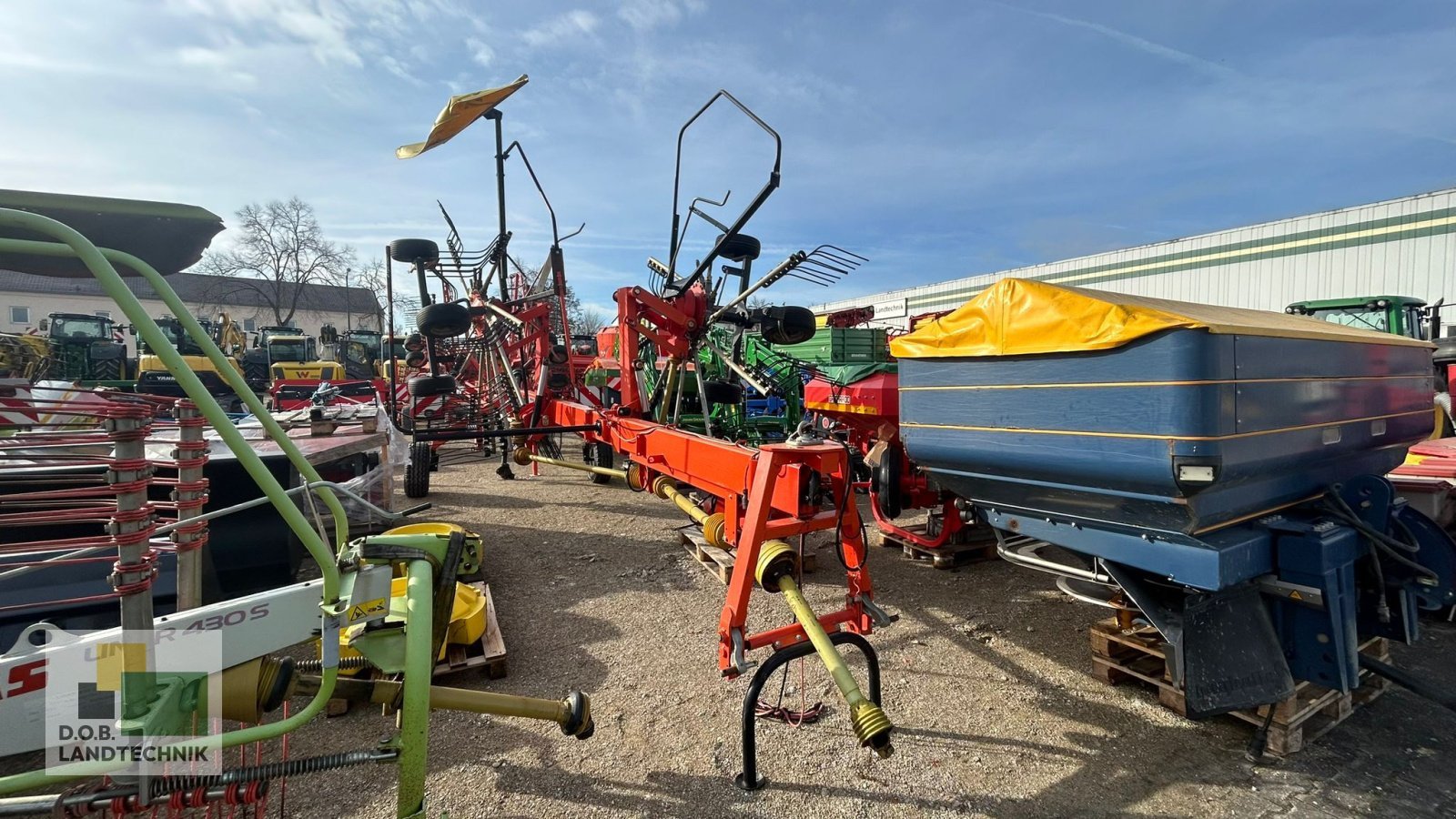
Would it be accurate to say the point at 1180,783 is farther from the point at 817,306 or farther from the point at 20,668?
the point at 817,306

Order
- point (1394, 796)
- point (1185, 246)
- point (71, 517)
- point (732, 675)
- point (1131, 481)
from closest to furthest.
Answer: point (71, 517)
point (1131, 481)
point (1394, 796)
point (732, 675)
point (1185, 246)

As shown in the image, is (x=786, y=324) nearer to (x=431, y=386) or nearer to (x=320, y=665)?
(x=320, y=665)

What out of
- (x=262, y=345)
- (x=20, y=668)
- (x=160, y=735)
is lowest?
(x=160, y=735)

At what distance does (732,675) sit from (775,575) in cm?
41

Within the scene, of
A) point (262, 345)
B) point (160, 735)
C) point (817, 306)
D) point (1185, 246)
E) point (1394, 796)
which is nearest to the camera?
point (160, 735)

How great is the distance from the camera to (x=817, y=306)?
3503 cm

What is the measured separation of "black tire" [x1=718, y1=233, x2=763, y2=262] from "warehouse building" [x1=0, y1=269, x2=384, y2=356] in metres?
27.9

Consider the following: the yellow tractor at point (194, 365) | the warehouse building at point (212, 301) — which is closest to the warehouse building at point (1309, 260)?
the yellow tractor at point (194, 365)

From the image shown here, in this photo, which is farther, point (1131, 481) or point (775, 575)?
point (775, 575)

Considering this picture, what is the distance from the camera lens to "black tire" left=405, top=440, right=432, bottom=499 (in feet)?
22.6

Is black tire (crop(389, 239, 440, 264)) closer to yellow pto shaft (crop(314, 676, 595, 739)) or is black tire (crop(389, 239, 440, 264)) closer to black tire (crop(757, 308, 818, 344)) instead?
black tire (crop(757, 308, 818, 344))

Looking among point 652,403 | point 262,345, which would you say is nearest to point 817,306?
point 262,345

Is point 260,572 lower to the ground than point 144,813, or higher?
higher

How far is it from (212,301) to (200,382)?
160 feet
